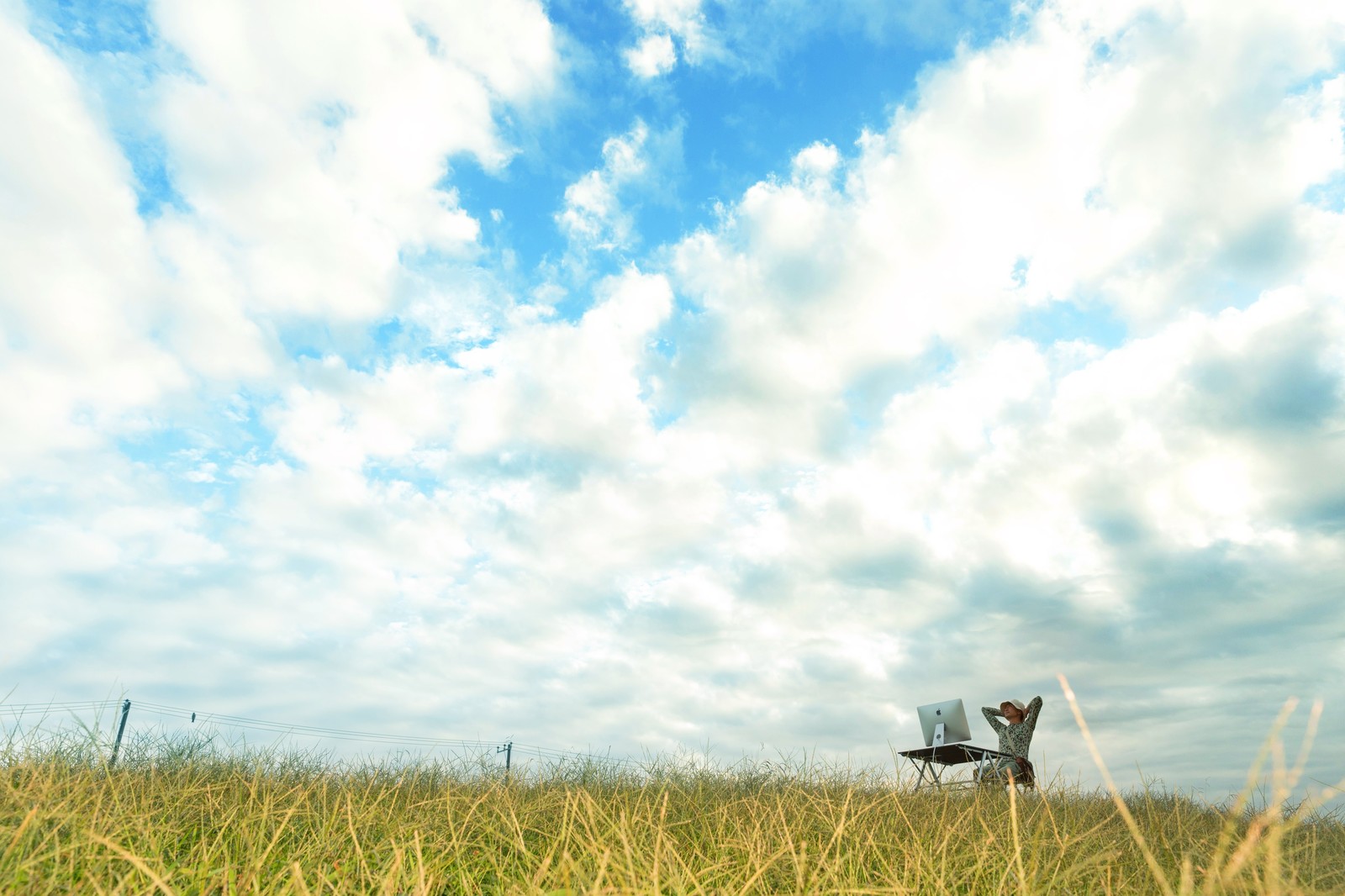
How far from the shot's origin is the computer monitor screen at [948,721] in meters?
10.9

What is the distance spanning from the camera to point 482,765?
27.8 feet

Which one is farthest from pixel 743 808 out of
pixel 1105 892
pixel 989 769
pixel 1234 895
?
pixel 989 769

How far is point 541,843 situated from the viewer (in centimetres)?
486

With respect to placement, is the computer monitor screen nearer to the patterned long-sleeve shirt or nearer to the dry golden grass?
the patterned long-sleeve shirt

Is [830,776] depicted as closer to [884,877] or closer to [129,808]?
[884,877]

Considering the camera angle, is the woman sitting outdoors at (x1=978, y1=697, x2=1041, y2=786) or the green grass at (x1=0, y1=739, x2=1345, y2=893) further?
the woman sitting outdoors at (x1=978, y1=697, x2=1041, y2=786)

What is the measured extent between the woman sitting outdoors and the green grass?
324 centimetres

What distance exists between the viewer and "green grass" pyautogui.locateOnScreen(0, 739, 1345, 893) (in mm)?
3678

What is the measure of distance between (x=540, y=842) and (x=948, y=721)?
761 centimetres

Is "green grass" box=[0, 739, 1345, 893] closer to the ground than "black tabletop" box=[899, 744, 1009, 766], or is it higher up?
closer to the ground

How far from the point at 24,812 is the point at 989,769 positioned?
961cm

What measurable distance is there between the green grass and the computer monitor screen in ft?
11.1

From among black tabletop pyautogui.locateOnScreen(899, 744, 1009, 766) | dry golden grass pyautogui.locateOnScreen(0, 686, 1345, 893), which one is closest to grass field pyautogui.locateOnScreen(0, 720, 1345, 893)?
dry golden grass pyautogui.locateOnScreen(0, 686, 1345, 893)

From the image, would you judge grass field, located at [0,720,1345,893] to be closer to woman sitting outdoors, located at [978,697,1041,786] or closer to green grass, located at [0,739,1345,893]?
green grass, located at [0,739,1345,893]
